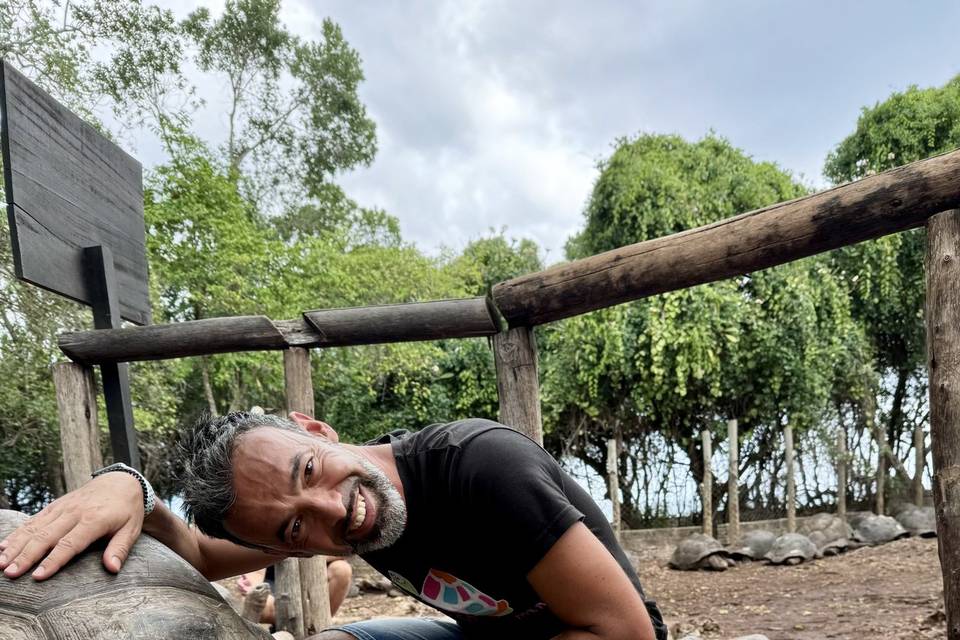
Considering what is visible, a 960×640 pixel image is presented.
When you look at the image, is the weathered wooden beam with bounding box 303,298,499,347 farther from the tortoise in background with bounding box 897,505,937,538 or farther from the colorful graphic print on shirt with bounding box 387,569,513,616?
the tortoise in background with bounding box 897,505,937,538

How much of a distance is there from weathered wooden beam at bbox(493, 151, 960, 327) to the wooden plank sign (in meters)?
1.77

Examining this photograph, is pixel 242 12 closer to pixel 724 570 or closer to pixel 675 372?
pixel 675 372

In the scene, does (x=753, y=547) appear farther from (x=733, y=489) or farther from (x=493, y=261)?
(x=493, y=261)

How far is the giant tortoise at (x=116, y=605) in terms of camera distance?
43.5 inches

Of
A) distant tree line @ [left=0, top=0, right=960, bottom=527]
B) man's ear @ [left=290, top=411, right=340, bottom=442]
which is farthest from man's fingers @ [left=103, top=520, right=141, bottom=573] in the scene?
distant tree line @ [left=0, top=0, right=960, bottom=527]

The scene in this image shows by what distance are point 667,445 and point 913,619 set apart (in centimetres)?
595

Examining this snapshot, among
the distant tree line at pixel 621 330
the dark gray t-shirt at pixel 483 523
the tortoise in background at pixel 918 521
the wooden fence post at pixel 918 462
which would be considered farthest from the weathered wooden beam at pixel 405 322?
the wooden fence post at pixel 918 462

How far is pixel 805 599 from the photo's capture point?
585 cm

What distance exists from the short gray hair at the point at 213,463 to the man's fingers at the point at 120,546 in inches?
4.1

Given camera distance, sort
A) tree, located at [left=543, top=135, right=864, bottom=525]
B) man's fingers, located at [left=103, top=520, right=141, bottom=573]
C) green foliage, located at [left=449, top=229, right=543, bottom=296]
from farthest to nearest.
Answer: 1. green foliage, located at [left=449, top=229, right=543, bottom=296]
2. tree, located at [left=543, top=135, right=864, bottom=525]
3. man's fingers, located at [left=103, top=520, right=141, bottom=573]

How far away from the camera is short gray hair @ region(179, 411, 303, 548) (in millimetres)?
1306

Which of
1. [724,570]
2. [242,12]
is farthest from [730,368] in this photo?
[242,12]

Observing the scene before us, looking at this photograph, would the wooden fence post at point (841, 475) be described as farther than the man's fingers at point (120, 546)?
Yes

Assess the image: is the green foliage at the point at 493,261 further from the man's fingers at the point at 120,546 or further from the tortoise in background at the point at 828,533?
the man's fingers at the point at 120,546
